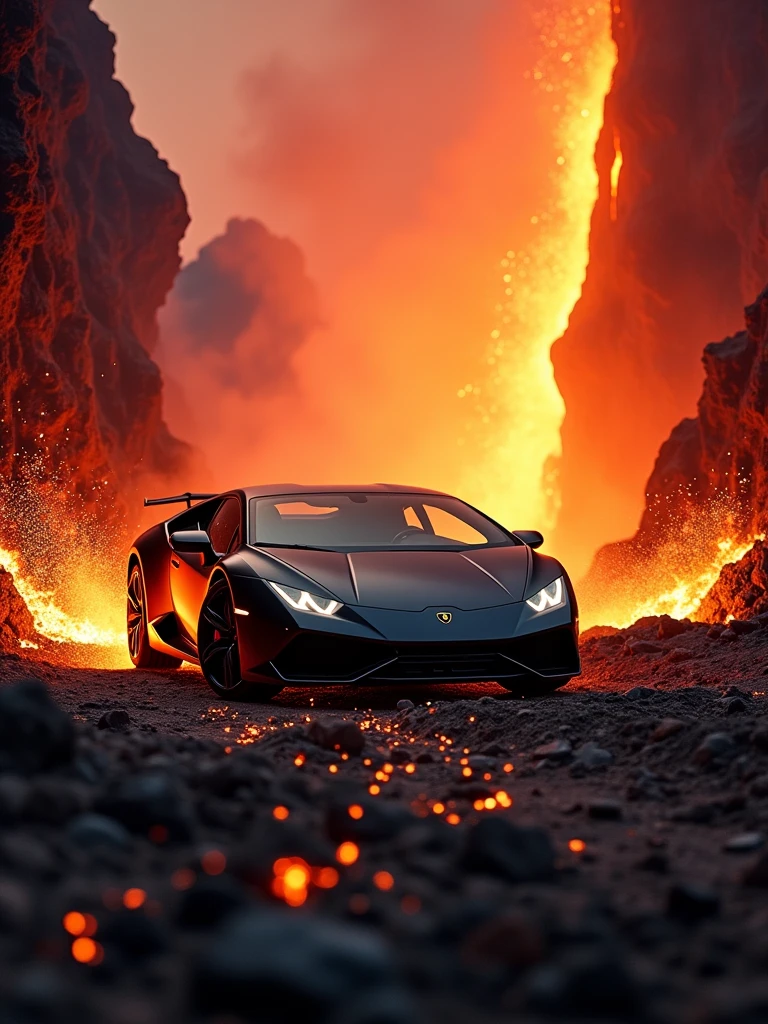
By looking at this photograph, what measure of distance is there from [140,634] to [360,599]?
11.5 feet

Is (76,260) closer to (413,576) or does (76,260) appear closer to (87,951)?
(413,576)

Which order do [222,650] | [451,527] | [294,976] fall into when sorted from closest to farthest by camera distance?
[294,976], [222,650], [451,527]

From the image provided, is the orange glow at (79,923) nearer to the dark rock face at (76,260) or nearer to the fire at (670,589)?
the fire at (670,589)

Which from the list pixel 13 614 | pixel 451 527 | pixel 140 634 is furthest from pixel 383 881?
pixel 13 614

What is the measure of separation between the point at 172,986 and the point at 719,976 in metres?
0.87

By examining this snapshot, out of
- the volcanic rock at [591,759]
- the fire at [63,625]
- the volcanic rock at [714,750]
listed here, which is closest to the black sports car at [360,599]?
the volcanic rock at [591,759]

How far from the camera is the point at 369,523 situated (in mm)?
7984

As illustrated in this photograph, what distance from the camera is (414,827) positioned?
8.10 feet

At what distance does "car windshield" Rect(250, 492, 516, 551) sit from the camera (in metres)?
7.39

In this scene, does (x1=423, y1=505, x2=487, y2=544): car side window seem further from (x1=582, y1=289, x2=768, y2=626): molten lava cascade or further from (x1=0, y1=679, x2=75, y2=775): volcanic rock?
(x1=0, y1=679, x2=75, y2=775): volcanic rock

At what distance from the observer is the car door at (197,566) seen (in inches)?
300

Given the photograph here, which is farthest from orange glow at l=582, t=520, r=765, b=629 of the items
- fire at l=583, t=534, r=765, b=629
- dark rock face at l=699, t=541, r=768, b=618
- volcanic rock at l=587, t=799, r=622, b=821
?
volcanic rock at l=587, t=799, r=622, b=821

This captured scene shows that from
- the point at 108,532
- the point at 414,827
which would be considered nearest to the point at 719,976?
the point at 414,827

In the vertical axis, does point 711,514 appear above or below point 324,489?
above
